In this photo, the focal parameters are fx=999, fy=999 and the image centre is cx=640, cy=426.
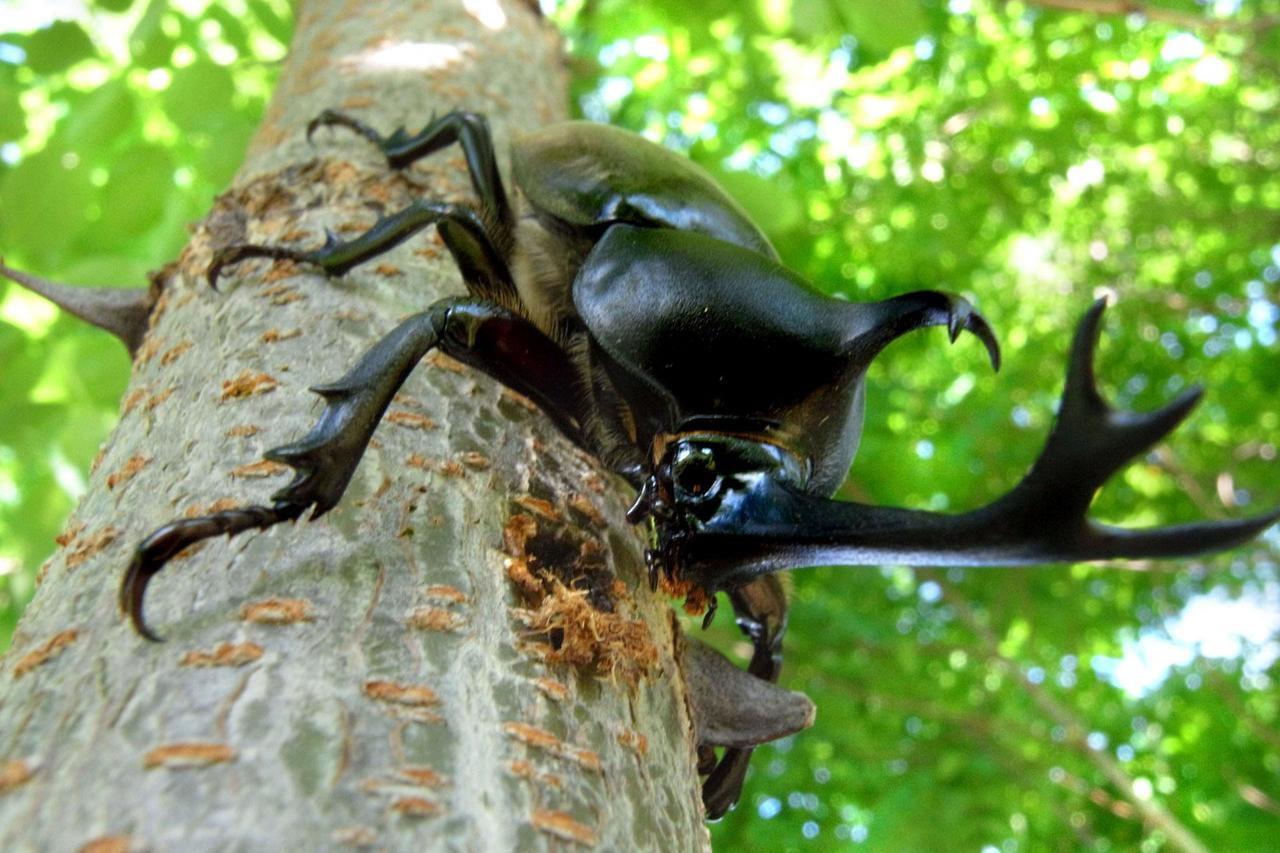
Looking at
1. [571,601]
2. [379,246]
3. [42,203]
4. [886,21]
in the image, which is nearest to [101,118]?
[42,203]

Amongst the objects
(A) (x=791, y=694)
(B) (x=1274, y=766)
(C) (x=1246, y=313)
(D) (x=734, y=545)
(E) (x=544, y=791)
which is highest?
(E) (x=544, y=791)

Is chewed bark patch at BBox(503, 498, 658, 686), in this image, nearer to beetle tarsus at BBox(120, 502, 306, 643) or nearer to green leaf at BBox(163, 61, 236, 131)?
beetle tarsus at BBox(120, 502, 306, 643)

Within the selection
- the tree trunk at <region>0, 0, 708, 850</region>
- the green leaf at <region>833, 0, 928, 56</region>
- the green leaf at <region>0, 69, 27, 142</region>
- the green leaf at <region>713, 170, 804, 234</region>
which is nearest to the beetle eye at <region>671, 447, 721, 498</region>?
the tree trunk at <region>0, 0, 708, 850</region>

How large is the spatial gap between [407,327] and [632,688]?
50cm

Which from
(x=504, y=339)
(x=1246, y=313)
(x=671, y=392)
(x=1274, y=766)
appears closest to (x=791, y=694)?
(x=671, y=392)

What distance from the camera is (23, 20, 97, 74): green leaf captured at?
2764 mm

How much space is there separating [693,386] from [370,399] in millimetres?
467

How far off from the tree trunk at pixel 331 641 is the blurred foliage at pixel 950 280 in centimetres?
158

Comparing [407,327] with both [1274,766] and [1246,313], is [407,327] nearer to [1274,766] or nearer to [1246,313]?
[1274,766]

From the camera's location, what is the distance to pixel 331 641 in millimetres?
879

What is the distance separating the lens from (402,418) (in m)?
1.23

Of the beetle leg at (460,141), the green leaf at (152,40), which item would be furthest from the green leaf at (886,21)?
the green leaf at (152,40)

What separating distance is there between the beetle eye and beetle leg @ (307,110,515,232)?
2.44ft

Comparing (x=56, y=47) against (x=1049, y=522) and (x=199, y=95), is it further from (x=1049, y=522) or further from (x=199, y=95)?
(x=1049, y=522)
